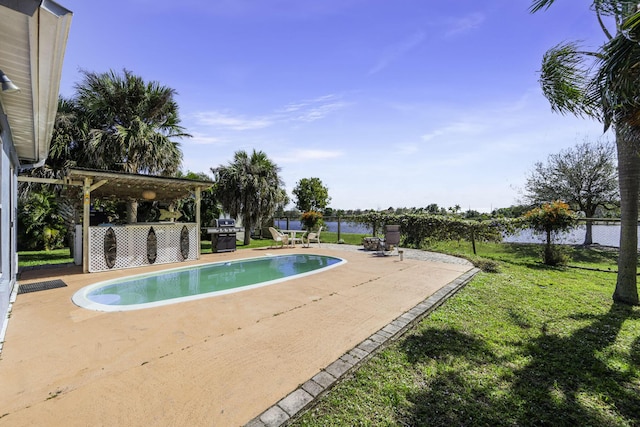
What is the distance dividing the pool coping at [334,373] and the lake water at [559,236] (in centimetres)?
796

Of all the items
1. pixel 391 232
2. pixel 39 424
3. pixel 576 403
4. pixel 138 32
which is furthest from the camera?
pixel 391 232

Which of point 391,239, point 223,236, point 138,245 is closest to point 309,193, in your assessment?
point 223,236

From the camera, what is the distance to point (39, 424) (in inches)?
82.4

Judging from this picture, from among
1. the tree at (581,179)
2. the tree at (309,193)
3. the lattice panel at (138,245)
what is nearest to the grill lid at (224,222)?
the lattice panel at (138,245)

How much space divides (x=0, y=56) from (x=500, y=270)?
10500 millimetres

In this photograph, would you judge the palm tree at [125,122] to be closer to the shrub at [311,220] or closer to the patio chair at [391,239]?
the shrub at [311,220]

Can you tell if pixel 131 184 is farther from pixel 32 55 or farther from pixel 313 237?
pixel 313 237

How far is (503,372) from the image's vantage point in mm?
2906

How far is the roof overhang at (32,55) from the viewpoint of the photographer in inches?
79.2

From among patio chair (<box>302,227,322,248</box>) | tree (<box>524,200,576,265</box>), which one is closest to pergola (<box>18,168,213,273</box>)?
patio chair (<box>302,227,322,248</box>)

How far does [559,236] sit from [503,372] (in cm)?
902

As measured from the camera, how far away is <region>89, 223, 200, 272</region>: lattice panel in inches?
312

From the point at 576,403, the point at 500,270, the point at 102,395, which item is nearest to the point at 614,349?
the point at 576,403

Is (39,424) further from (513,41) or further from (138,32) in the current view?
(513,41)
